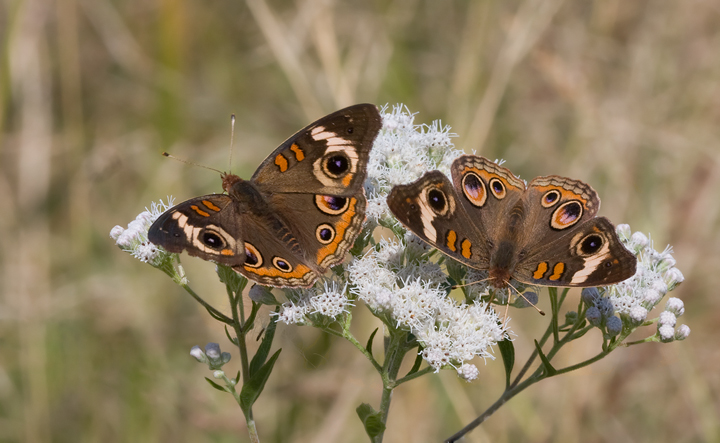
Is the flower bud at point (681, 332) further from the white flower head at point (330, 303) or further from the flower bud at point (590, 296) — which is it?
the white flower head at point (330, 303)

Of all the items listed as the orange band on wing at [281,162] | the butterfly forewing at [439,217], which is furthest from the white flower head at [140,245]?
the butterfly forewing at [439,217]

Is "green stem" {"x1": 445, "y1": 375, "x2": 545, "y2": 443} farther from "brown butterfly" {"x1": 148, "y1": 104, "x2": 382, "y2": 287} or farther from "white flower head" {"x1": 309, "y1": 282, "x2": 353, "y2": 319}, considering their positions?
"brown butterfly" {"x1": 148, "y1": 104, "x2": 382, "y2": 287}

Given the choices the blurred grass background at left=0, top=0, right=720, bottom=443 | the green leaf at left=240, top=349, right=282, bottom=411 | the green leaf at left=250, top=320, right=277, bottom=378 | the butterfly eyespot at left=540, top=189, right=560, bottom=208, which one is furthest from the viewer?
the blurred grass background at left=0, top=0, right=720, bottom=443

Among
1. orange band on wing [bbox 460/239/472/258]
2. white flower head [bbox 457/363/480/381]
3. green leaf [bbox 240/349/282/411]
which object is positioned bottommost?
green leaf [bbox 240/349/282/411]

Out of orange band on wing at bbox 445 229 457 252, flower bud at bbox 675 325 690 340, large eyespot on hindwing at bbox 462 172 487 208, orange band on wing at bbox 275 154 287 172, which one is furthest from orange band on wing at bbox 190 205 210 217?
flower bud at bbox 675 325 690 340

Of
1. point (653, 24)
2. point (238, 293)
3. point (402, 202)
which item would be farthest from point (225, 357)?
point (653, 24)

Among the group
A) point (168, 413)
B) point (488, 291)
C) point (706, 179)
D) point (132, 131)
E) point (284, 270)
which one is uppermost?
point (706, 179)

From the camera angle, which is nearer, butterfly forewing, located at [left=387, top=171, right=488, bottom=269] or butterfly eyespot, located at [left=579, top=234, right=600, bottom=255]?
butterfly forewing, located at [left=387, top=171, right=488, bottom=269]

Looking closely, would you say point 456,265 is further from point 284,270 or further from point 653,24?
point 653,24

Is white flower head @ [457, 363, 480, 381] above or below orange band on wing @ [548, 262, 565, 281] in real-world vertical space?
below
